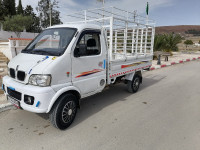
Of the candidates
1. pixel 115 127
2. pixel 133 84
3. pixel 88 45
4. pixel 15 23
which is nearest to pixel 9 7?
pixel 15 23

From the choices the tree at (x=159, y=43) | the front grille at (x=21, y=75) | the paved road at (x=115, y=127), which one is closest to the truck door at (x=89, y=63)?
the paved road at (x=115, y=127)

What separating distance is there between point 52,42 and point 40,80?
1.23 m

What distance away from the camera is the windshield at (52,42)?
3191 millimetres

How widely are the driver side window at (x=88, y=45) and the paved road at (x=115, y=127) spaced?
63.8 inches

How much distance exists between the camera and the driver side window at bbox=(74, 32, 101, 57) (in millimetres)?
Answer: 3362

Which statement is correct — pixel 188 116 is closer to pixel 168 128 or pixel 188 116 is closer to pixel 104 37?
pixel 168 128

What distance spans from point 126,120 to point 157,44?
14206 mm

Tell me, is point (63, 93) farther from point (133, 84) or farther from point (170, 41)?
point (170, 41)

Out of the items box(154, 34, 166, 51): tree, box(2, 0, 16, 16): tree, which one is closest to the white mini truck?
box(154, 34, 166, 51): tree

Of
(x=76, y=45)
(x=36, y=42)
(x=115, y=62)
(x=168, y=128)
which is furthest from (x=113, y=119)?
(x=36, y=42)

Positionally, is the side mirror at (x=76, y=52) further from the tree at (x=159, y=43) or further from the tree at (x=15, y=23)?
the tree at (x=15, y=23)

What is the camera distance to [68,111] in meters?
3.29

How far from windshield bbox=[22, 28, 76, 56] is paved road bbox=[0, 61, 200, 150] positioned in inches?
64.1

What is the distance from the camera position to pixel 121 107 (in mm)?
4496
